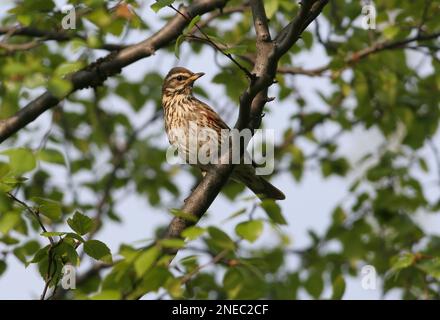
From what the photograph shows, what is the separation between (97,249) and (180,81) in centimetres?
558

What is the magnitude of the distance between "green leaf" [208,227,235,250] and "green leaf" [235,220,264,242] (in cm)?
9

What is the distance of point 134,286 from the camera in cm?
545

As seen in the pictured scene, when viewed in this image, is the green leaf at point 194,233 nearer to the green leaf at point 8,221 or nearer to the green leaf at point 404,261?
the green leaf at point 8,221

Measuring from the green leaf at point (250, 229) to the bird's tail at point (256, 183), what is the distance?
16.6ft

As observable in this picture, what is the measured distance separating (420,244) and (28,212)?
7.47 m

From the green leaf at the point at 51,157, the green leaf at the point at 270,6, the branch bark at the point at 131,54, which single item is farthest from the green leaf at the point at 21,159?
the branch bark at the point at 131,54

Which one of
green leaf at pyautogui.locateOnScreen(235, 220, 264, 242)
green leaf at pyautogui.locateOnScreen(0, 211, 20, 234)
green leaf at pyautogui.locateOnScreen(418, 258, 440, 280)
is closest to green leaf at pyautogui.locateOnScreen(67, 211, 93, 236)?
green leaf at pyautogui.locateOnScreen(0, 211, 20, 234)

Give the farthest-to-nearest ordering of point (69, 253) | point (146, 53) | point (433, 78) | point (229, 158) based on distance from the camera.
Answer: point (433, 78) < point (146, 53) < point (229, 158) < point (69, 253)

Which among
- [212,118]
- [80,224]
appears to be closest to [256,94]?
[80,224]

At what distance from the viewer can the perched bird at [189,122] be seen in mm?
10352

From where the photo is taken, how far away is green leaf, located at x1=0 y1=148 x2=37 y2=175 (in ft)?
17.2

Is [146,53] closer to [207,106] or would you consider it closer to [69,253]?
[207,106]
